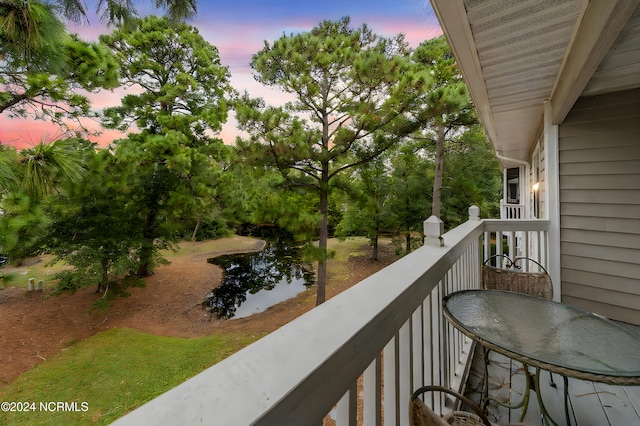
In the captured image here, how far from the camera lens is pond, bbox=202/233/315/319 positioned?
26.9 feet

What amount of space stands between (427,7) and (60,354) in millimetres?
8258

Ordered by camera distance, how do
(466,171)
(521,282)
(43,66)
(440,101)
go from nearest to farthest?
(521,282) < (43,66) < (440,101) < (466,171)

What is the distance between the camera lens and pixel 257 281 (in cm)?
1016

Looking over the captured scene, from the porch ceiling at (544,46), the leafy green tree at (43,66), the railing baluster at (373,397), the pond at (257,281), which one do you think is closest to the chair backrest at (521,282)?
the porch ceiling at (544,46)

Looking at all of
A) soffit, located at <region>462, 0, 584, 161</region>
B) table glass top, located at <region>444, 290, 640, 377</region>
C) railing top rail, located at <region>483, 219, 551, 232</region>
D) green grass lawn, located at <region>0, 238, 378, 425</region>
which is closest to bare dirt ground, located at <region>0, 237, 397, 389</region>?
green grass lawn, located at <region>0, 238, 378, 425</region>

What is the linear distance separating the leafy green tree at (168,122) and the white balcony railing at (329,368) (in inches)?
305

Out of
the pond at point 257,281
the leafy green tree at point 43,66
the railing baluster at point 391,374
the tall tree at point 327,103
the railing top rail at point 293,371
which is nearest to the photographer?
the railing top rail at point 293,371

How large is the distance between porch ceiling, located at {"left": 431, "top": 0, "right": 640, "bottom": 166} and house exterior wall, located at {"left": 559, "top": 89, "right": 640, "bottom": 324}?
22 cm

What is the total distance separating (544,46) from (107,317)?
974 cm

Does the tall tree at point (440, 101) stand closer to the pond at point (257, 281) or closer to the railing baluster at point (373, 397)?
the pond at point (257, 281)

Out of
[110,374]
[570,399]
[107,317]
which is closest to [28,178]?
[110,374]

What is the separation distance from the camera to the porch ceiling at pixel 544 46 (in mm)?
1458

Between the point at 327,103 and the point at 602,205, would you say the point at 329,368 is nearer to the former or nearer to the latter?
the point at 602,205

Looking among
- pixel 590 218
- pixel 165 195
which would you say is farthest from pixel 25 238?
pixel 590 218
